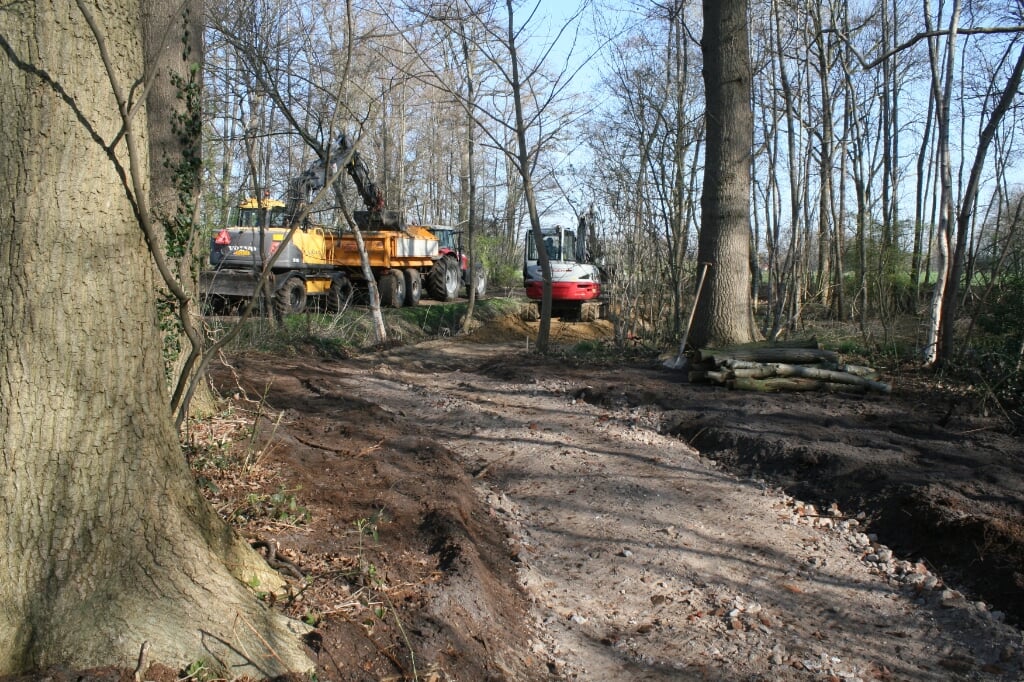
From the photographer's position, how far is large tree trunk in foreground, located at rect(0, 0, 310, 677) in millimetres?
2439

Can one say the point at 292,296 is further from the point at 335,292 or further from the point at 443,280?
the point at 443,280

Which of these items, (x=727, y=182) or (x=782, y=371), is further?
(x=727, y=182)

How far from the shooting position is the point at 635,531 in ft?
17.2

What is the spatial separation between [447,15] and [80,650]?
10646 mm

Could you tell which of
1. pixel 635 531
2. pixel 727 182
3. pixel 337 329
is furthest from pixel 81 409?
pixel 337 329

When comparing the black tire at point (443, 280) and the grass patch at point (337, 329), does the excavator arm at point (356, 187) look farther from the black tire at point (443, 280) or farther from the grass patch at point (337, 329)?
the black tire at point (443, 280)

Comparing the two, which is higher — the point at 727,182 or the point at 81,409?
the point at 727,182

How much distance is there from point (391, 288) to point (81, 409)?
54.8ft

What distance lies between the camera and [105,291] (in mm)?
2615

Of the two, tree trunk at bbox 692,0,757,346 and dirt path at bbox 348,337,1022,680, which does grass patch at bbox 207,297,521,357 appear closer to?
dirt path at bbox 348,337,1022,680

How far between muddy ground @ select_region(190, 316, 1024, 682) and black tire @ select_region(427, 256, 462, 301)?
14.2m

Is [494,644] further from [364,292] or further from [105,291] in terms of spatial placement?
[364,292]

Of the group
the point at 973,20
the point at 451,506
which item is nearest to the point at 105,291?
the point at 451,506

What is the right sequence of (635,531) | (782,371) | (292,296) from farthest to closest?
(292,296) → (782,371) → (635,531)
